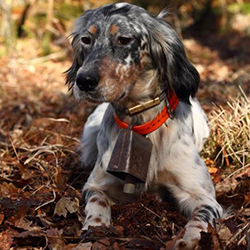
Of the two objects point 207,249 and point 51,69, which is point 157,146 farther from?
point 51,69

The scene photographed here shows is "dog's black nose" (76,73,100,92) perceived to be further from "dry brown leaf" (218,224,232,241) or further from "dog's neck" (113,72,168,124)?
"dry brown leaf" (218,224,232,241)

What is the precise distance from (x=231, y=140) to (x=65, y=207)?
1532 millimetres

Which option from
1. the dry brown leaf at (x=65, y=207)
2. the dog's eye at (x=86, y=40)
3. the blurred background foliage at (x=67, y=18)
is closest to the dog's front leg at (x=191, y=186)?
the dry brown leaf at (x=65, y=207)

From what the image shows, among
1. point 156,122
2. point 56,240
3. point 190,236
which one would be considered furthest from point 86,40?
point 190,236

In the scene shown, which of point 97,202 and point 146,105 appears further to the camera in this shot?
point 146,105

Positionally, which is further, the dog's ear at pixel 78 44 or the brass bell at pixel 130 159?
the dog's ear at pixel 78 44

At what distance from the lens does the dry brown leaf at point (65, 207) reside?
11.0ft

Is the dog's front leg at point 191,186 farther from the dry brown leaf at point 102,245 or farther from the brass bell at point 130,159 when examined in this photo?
the dry brown leaf at point 102,245

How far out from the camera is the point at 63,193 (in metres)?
3.76

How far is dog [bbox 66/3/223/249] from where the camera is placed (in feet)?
11.1

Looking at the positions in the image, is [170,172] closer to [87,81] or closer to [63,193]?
[63,193]

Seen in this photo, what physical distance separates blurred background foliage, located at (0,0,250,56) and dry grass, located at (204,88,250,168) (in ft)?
13.2

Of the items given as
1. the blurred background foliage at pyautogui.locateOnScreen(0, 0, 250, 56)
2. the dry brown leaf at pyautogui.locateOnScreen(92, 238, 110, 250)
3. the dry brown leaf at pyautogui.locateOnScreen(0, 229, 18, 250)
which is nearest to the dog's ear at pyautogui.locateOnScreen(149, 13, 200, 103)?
the dry brown leaf at pyautogui.locateOnScreen(92, 238, 110, 250)

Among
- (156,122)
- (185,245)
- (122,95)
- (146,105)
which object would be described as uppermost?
(122,95)
